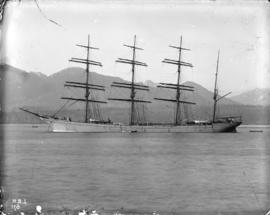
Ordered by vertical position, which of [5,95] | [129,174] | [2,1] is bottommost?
[129,174]

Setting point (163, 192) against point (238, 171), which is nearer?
point (163, 192)

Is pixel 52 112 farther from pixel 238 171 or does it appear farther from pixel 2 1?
pixel 2 1

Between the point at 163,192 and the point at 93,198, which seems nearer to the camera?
the point at 93,198

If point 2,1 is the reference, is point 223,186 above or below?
below

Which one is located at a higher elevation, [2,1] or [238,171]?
[2,1]

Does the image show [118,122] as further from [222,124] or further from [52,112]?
[222,124]

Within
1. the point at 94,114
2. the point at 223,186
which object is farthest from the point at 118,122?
the point at 223,186

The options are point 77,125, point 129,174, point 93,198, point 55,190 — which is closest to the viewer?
point 93,198

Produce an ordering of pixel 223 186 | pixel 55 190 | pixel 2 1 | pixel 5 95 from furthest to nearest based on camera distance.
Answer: pixel 223 186 < pixel 55 190 < pixel 5 95 < pixel 2 1

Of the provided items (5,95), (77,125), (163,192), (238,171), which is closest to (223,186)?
(163,192)
